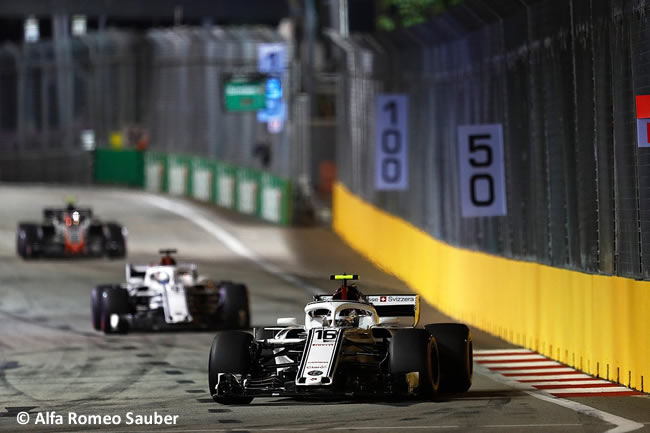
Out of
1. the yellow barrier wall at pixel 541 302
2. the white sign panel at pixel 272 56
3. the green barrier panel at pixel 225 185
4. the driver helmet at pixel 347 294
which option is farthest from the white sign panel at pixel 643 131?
the white sign panel at pixel 272 56

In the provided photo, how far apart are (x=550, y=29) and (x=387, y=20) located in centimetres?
3438

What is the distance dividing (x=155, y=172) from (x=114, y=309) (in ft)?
111

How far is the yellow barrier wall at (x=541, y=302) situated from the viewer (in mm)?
15828

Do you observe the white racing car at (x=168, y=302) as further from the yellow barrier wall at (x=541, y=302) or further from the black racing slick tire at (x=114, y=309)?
Answer: the yellow barrier wall at (x=541, y=302)

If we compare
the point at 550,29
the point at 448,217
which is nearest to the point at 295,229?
the point at 448,217

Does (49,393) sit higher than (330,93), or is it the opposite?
(330,93)

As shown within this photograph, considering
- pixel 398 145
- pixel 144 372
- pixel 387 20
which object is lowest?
pixel 144 372

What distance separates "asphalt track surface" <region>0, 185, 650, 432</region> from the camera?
44.1ft

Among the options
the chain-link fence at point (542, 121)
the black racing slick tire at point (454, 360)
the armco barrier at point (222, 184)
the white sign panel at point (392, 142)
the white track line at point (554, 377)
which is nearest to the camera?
the black racing slick tire at point (454, 360)

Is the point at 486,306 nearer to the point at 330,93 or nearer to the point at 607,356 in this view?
the point at 607,356

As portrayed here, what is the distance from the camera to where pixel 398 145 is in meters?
30.8

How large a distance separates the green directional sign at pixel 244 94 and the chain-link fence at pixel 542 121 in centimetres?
1767

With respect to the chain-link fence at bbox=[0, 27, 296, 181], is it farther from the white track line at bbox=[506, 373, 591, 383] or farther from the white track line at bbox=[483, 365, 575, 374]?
the white track line at bbox=[506, 373, 591, 383]

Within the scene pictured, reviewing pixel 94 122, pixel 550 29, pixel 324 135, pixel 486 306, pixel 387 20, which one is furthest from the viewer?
pixel 94 122
